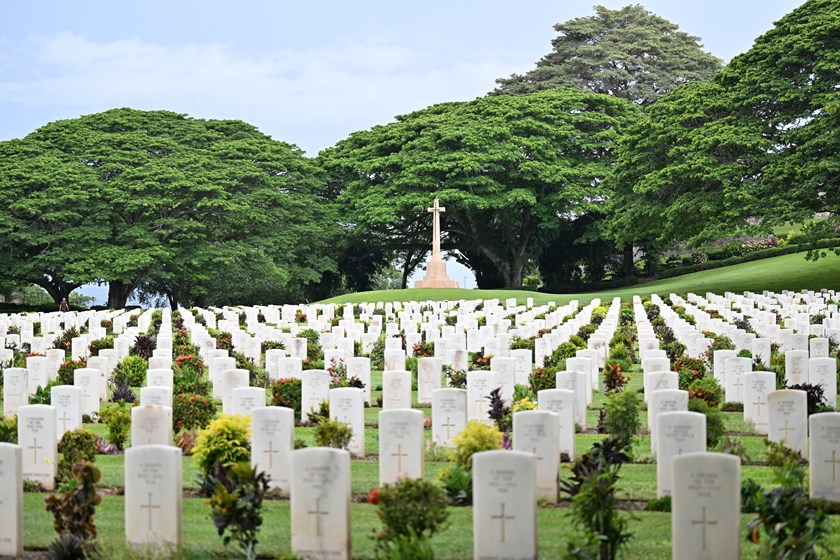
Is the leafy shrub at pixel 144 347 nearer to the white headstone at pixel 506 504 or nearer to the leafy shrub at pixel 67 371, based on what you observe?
the leafy shrub at pixel 67 371

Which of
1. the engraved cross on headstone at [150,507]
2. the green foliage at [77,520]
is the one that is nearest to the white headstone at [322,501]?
the engraved cross on headstone at [150,507]

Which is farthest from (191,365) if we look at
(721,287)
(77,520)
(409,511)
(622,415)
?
(721,287)

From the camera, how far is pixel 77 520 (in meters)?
7.59

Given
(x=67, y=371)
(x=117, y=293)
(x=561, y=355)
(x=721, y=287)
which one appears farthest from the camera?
(x=117, y=293)

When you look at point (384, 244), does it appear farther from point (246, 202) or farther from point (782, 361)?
point (782, 361)

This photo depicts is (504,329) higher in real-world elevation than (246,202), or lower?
lower

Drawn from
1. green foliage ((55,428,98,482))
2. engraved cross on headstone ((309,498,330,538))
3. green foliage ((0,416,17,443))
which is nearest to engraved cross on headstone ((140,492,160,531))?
engraved cross on headstone ((309,498,330,538))

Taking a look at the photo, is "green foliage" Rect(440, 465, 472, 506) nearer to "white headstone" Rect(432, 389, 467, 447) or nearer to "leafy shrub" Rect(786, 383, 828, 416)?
"white headstone" Rect(432, 389, 467, 447)

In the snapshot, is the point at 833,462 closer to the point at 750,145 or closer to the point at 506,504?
the point at 506,504

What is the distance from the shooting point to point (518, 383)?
15.9 metres

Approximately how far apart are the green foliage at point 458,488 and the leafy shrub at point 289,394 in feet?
16.7

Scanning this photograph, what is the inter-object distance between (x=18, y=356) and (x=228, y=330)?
609 cm

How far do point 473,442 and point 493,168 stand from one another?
41809mm

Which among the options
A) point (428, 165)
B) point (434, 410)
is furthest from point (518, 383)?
point (428, 165)
